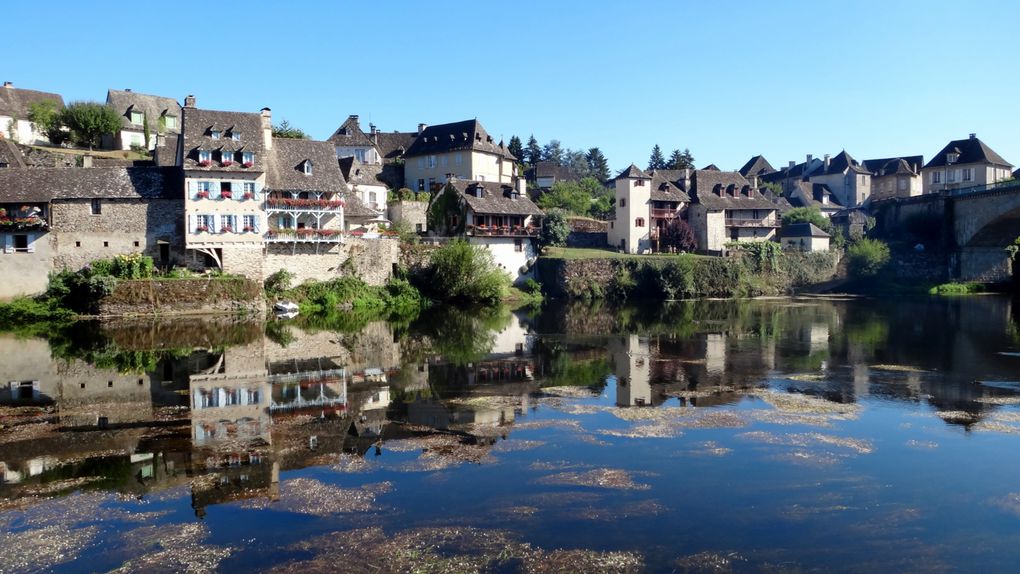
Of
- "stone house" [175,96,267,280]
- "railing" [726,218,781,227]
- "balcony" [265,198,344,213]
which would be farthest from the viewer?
"railing" [726,218,781,227]

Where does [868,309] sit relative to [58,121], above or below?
below

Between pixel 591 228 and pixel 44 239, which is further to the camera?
pixel 591 228

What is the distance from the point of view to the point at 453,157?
232 ft

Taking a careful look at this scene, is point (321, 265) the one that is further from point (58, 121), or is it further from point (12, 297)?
point (58, 121)

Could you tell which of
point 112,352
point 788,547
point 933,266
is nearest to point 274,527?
point 788,547

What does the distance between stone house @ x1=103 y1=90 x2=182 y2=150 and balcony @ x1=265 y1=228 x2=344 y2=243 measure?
1017 inches

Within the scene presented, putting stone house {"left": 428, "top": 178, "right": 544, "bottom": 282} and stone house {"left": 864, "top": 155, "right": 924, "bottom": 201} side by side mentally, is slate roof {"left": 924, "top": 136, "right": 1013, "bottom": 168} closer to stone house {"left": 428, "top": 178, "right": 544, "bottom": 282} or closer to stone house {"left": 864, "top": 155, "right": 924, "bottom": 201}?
stone house {"left": 864, "top": 155, "right": 924, "bottom": 201}

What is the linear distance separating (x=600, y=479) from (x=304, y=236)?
1505 inches

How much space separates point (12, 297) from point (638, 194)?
4742 cm

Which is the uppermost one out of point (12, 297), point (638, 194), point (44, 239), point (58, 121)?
point (58, 121)

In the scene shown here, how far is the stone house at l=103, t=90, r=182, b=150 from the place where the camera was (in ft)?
226

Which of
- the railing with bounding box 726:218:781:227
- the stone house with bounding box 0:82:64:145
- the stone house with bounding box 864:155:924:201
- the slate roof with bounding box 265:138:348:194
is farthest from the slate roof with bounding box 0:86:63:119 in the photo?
the stone house with bounding box 864:155:924:201

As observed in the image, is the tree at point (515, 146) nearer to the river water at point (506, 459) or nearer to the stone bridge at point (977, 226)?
the stone bridge at point (977, 226)

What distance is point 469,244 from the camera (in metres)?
56.6
